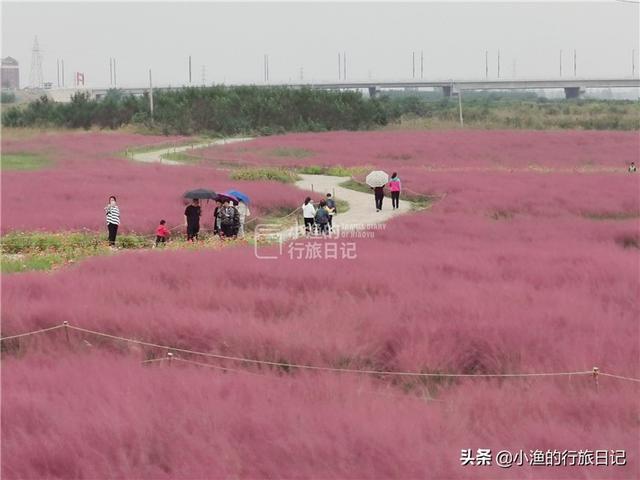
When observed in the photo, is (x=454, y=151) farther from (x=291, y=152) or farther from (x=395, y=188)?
(x=395, y=188)

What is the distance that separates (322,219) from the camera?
1917cm

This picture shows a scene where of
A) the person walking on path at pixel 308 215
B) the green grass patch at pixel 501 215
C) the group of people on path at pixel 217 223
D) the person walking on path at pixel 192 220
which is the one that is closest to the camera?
the group of people on path at pixel 217 223

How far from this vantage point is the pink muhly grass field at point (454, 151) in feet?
138

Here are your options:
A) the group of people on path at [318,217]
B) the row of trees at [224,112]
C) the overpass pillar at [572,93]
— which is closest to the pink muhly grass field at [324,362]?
the group of people on path at [318,217]

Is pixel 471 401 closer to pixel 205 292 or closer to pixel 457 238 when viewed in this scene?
pixel 205 292

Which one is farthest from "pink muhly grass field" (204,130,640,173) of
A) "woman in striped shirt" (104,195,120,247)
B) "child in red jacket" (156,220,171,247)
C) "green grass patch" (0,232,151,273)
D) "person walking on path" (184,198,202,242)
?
"woman in striped shirt" (104,195,120,247)

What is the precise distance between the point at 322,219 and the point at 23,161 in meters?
29.2

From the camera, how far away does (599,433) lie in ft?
20.1

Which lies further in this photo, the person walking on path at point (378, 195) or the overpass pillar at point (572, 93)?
the overpass pillar at point (572, 93)

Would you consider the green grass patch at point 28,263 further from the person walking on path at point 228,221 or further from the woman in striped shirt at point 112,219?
the person walking on path at point 228,221

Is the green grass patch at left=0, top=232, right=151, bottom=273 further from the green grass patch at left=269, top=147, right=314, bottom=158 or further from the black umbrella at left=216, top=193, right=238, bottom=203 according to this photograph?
the green grass patch at left=269, top=147, right=314, bottom=158

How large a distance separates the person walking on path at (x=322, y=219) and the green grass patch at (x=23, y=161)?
78.6 ft

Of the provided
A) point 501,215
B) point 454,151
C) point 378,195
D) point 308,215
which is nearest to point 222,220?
point 308,215

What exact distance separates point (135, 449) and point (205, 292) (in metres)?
5.22
